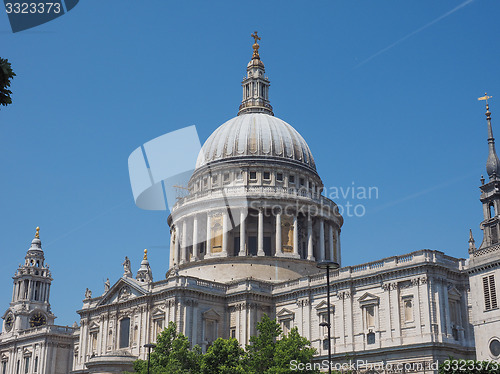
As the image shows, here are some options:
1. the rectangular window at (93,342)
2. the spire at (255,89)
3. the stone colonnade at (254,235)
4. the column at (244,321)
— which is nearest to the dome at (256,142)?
the spire at (255,89)

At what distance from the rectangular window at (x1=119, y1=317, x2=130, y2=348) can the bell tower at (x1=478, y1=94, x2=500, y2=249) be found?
40.6 m

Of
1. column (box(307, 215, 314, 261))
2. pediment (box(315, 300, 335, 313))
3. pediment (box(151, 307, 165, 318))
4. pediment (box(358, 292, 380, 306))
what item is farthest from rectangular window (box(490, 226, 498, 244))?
pediment (box(151, 307, 165, 318))

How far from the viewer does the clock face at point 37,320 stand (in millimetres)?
117125

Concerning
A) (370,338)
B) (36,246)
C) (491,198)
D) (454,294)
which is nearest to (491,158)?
(491,198)

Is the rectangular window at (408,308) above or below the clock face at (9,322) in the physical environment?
below

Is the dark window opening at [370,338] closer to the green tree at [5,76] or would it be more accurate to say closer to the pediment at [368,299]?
the pediment at [368,299]

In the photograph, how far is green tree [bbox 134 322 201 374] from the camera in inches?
2414

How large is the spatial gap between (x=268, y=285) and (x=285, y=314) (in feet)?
14.4

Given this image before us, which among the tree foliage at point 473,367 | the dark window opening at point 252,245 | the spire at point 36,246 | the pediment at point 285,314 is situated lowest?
the tree foliage at point 473,367

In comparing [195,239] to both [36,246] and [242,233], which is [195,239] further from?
[36,246]

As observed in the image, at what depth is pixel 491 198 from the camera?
196 feet

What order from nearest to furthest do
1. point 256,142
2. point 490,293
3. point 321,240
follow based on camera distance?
point 490,293 → point 321,240 → point 256,142

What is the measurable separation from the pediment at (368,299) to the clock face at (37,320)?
66.9 m

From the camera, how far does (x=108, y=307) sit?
83.8 metres
